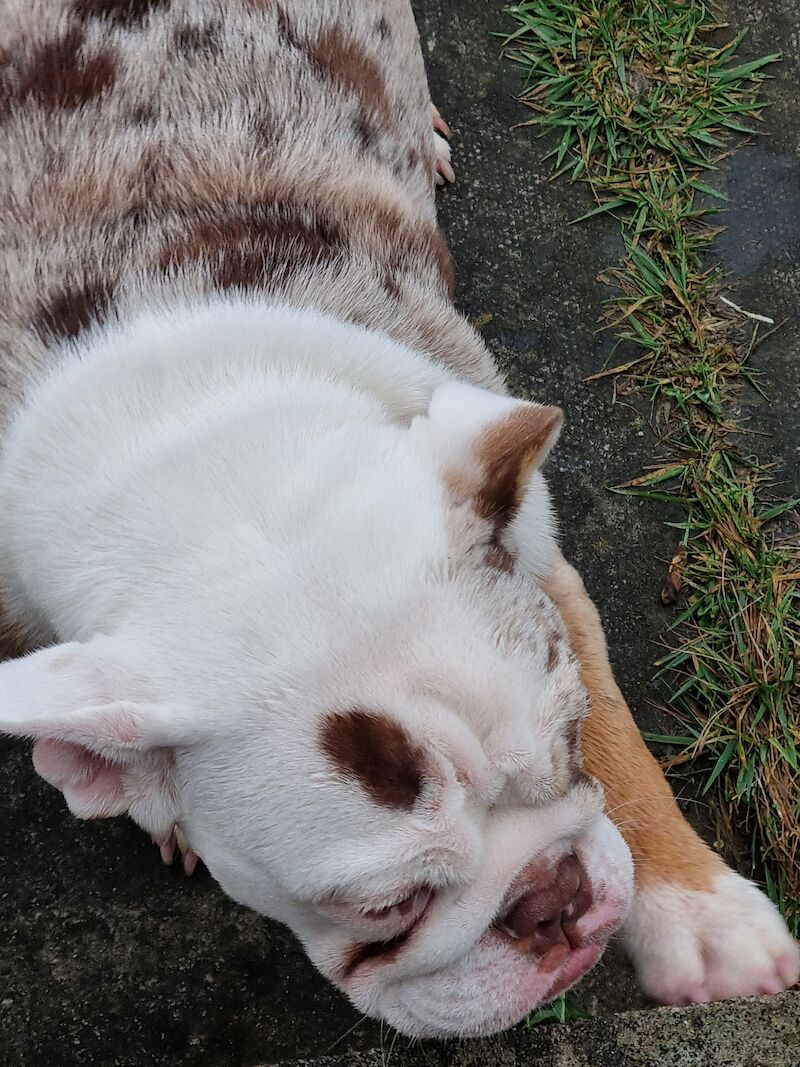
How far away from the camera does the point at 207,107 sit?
2.67 m

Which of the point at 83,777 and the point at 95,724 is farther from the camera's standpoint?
the point at 83,777

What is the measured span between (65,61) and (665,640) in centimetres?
267

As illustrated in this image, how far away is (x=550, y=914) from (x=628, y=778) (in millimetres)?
998

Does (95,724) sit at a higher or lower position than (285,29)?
lower

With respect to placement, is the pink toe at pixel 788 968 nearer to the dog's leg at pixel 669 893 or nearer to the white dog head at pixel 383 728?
the dog's leg at pixel 669 893

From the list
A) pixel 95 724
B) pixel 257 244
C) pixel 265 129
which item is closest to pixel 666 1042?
pixel 95 724

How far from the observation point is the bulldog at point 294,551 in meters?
1.76

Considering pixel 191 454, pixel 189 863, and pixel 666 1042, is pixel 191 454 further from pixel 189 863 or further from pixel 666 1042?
pixel 666 1042

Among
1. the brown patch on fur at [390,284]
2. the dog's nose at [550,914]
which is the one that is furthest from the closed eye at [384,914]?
the brown patch on fur at [390,284]

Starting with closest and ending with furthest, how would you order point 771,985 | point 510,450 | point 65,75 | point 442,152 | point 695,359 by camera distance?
point 510,450, point 65,75, point 771,985, point 695,359, point 442,152

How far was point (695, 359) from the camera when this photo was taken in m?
3.83

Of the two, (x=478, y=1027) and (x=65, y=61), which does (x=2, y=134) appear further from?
(x=478, y=1027)

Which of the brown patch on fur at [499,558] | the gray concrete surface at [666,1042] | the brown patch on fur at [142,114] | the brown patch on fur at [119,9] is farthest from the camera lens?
the brown patch on fur at [119,9]

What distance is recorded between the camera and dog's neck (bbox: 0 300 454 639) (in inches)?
74.7
